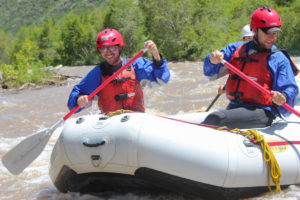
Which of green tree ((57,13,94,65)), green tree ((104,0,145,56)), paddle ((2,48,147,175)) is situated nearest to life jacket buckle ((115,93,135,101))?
paddle ((2,48,147,175))

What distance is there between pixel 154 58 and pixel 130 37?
80.6ft

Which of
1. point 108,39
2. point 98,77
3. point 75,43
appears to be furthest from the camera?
point 75,43

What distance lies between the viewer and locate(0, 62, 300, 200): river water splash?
312cm

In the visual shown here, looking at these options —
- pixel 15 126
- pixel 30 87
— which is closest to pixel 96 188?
pixel 15 126

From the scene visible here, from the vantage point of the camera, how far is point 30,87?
41.5ft

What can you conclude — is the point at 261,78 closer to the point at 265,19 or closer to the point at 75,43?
the point at 265,19

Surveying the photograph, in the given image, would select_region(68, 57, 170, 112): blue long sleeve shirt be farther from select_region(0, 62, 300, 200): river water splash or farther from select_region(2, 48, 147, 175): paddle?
select_region(2, 48, 147, 175): paddle

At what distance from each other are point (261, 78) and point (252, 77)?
73mm

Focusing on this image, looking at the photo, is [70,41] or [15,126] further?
[70,41]

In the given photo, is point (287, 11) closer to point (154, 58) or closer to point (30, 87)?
point (30, 87)

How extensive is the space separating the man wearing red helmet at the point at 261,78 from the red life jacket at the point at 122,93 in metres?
0.71

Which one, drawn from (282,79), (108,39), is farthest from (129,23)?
(282,79)

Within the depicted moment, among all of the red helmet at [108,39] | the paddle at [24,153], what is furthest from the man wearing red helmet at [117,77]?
the paddle at [24,153]

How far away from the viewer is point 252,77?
9.98 ft
